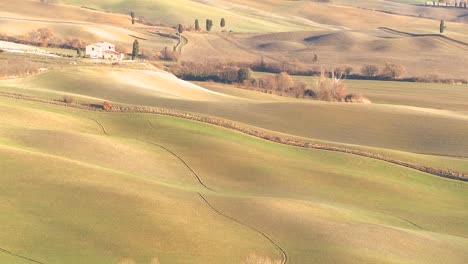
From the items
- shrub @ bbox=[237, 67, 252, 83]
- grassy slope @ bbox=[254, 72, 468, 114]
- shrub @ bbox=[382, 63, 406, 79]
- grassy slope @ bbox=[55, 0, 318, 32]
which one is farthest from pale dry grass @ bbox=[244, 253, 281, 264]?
grassy slope @ bbox=[55, 0, 318, 32]

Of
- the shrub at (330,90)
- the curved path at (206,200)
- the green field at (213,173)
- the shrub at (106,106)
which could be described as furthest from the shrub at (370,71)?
the curved path at (206,200)

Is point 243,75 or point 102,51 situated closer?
point 243,75

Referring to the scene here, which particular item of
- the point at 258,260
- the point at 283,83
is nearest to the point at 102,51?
the point at 283,83

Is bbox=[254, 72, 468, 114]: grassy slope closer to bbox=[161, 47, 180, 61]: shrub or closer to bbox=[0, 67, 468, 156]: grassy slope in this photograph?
bbox=[161, 47, 180, 61]: shrub

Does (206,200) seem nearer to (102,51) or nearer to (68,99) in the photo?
(68,99)

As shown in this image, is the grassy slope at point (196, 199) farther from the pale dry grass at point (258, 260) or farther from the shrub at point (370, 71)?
the shrub at point (370, 71)

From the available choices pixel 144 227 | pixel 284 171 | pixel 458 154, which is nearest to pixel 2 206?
pixel 144 227

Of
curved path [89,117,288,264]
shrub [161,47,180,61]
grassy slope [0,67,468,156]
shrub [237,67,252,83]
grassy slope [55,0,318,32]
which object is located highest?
grassy slope [55,0,318,32]
